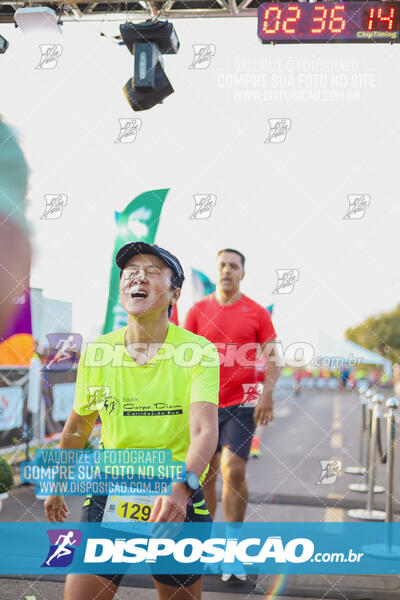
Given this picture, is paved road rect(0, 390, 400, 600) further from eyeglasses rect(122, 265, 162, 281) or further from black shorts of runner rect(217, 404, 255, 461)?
eyeglasses rect(122, 265, 162, 281)

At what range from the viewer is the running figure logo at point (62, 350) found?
570 centimetres

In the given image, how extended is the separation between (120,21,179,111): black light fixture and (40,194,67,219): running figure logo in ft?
2.97

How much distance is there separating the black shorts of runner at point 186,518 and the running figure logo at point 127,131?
10.2 feet

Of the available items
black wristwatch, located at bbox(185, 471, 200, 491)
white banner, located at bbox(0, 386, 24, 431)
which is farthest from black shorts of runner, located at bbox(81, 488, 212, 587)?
white banner, located at bbox(0, 386, 24, 431)

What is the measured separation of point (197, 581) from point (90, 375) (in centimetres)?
94

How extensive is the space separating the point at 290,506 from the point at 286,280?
240cm

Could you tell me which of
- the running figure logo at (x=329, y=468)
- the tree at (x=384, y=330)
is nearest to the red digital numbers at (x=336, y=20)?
the running figure logo at (x=329, y=468)

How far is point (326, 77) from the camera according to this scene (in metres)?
4.84

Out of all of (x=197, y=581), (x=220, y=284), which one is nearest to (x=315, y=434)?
(x=220, y=284)

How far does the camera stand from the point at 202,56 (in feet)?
16.8

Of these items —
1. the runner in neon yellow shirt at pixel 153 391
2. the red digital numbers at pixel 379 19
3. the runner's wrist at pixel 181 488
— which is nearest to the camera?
the runner's wrist at pixel 181 488

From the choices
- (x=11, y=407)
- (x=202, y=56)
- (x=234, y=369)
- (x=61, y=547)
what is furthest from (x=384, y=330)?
(x=61, y=547)

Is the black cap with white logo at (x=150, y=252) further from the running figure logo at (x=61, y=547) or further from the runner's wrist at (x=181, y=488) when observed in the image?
the running figure logo at (x=61, y=547)

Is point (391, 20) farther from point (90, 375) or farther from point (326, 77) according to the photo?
point (90, 375)
